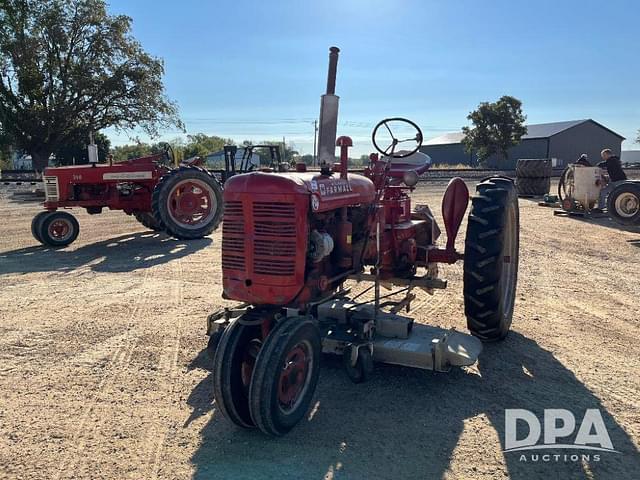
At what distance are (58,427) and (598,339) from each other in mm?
4608

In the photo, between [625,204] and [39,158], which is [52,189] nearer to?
[625,204]

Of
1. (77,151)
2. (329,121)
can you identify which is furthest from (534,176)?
(77,151)

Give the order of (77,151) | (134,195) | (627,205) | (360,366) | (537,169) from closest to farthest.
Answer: (360,366) < (134,195) < (627,205) < (537,169) < (77,151)

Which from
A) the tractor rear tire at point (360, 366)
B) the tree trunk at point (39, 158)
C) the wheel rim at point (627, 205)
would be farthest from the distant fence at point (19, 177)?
the tractor rear tire at point (360, 366)

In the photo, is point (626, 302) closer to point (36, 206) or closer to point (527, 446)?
point (527, 446)

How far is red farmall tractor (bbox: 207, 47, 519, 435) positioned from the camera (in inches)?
130

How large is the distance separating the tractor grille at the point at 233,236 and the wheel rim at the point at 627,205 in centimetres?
1122

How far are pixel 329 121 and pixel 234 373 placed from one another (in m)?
1.93

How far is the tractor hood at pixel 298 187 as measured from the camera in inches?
137

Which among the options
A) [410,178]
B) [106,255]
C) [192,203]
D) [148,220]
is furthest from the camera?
[148,220]

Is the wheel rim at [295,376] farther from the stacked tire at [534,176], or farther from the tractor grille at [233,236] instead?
the stacked tire at [534,176]

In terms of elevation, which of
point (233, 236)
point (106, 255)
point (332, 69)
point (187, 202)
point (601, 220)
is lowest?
point (106, 255)

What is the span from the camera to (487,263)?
4.41 meters

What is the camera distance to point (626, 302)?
6.19 meters
